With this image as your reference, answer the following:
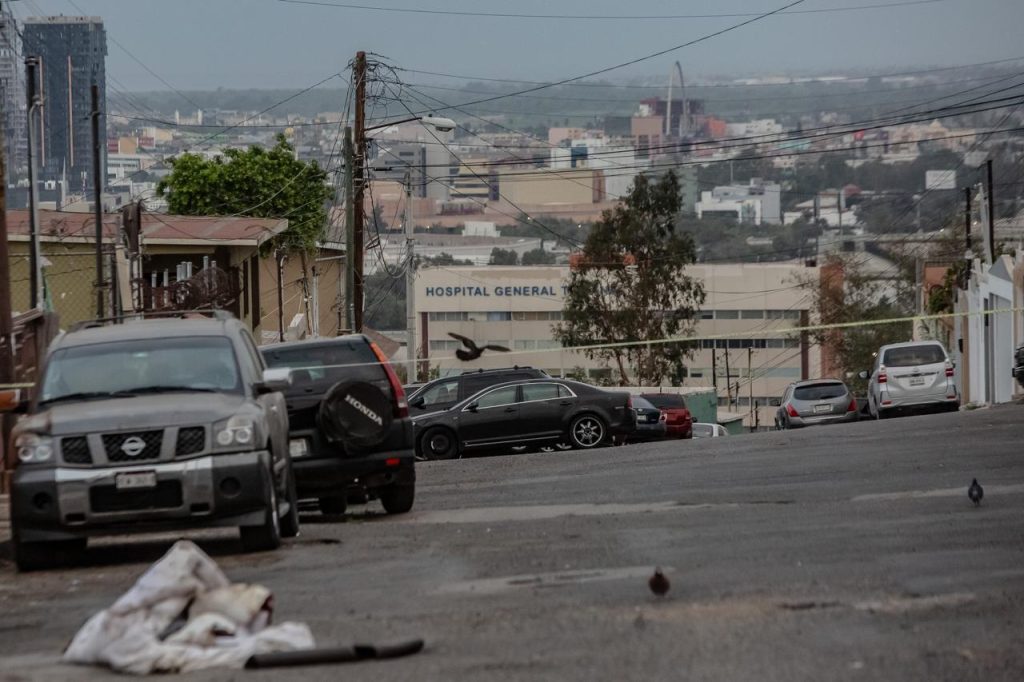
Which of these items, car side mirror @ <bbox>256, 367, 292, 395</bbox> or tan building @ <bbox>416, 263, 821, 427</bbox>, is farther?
tan building @ <bbox>416, 263, 821, 427</bbox>

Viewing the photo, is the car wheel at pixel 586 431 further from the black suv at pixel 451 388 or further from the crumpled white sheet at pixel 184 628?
the crumpled white sheet at pixel 184 628

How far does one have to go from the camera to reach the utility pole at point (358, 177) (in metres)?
37.6

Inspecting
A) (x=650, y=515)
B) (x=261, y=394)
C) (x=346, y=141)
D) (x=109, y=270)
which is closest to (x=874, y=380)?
(x=346, y=141)

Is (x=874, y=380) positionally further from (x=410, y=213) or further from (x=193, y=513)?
(x=193, y=513)

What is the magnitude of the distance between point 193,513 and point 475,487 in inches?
301

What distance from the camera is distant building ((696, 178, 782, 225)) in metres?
148

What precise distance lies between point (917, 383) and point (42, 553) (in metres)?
24.5

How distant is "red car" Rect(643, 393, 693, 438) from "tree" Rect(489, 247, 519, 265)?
8412cm

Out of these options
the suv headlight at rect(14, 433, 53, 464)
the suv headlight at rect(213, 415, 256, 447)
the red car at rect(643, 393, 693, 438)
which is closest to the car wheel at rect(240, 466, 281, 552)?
the suv headlight at rect(213, 415, 256, 447)

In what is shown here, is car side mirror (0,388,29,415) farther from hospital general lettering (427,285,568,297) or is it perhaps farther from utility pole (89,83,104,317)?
hospital general lettering (427,285,568,297)

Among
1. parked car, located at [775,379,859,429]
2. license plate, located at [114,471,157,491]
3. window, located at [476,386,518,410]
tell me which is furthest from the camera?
parked car, located at [775,379,859,429]

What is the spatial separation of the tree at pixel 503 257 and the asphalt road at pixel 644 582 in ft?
356

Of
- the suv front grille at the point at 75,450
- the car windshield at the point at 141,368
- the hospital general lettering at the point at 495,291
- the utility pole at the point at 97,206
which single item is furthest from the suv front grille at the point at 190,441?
the hospital general lettering at the point at 495,291

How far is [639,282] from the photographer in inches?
2667
